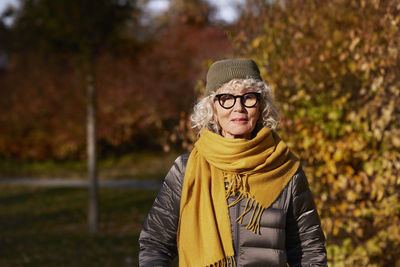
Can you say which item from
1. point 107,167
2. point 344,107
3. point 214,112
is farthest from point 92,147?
point 107,167

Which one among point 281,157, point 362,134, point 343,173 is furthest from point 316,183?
point 281,157

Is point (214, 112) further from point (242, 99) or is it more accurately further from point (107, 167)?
point (107, 167)

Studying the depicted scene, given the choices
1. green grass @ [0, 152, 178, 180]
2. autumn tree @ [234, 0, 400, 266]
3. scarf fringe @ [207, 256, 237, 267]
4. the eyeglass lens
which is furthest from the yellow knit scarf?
green grass @ [0, 152, 178, 180]

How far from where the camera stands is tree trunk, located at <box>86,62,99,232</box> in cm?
910

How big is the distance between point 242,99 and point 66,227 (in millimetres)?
8314

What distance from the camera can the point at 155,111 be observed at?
1519cm

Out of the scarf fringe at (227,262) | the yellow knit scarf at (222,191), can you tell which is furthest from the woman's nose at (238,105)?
the scarf fringe at (227,262)

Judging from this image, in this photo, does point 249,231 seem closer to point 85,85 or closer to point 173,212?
point 173,212

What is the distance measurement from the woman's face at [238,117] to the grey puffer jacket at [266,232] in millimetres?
221

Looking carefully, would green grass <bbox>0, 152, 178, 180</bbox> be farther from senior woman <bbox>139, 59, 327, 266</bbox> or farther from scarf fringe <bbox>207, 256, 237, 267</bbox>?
scarf fringe <bbox>207, 256, 237, 267</bbox>

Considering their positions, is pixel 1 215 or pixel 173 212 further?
pixel 1 215

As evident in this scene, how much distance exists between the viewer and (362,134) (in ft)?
13.8

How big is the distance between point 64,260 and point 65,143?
12.0m

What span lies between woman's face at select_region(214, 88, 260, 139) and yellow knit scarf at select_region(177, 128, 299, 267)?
0.16 feet
